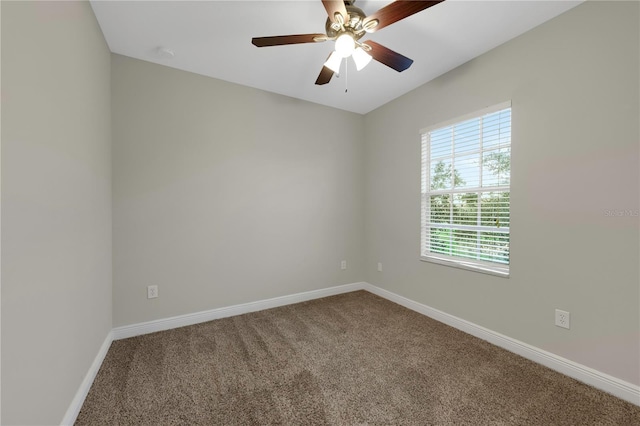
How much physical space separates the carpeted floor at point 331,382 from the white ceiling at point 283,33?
258cm

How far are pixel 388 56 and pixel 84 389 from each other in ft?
9.70

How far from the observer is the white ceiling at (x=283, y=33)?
5.99 feet

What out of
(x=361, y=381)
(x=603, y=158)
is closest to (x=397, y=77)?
(x=603, y=158)

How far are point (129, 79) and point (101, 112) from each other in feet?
1.83

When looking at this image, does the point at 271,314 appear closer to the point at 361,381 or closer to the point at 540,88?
the point at 361,381

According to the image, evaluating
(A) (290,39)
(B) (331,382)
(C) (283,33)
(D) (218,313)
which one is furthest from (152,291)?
(C) (283,33)

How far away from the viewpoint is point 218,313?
110 inches

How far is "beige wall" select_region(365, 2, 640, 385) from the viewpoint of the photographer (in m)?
1.63

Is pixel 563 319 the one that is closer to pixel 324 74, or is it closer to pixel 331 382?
pixel 331 382

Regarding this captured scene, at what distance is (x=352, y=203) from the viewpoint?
3.81 m

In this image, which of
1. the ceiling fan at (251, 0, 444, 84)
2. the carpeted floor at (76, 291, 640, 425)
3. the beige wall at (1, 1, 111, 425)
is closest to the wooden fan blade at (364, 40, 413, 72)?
the ceiling fan at (251, 0, 444, 84)

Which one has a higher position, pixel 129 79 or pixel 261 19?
pixel 261 19

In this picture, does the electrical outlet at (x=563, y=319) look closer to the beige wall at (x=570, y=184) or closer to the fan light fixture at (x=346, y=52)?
the beige wall at (x=570, y=184)

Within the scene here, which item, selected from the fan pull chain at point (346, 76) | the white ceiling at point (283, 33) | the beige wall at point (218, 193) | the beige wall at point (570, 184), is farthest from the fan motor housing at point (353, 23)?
the beige wall at point (218, 193)
